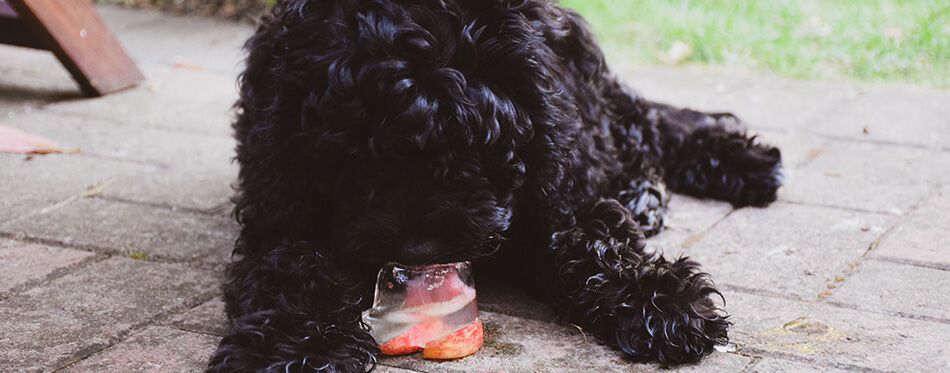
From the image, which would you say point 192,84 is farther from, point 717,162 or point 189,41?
point 717,162

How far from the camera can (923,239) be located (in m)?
3.31

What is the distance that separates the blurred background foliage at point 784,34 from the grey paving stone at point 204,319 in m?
3.91

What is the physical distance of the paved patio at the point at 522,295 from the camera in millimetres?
2500

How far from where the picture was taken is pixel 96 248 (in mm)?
3268

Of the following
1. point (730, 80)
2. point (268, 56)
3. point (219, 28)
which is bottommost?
point (219, 28)

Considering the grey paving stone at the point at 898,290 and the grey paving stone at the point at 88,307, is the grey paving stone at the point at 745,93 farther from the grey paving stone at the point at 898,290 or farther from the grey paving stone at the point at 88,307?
the grey paving stone at the point at 88,307

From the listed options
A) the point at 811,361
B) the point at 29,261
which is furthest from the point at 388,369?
the point at 29,261

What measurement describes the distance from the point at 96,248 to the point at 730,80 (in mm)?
3692

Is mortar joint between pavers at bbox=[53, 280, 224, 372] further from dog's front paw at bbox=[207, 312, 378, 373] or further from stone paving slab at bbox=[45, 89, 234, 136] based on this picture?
stone paving slab at bbox=[45, 89, 234, 136]

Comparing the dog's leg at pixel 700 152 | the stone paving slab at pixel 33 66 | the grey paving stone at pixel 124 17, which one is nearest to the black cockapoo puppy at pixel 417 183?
the dog's leg at pixel 700 152

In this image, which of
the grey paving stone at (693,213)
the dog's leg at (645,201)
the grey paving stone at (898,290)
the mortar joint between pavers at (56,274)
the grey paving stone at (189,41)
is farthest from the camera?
the grey paving stone at (189,41)

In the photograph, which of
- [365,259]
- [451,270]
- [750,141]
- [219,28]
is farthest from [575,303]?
[219,28]

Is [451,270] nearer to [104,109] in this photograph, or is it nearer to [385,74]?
[385,74]

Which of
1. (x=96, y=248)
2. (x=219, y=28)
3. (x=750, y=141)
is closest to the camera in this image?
(x=96, y=248)
